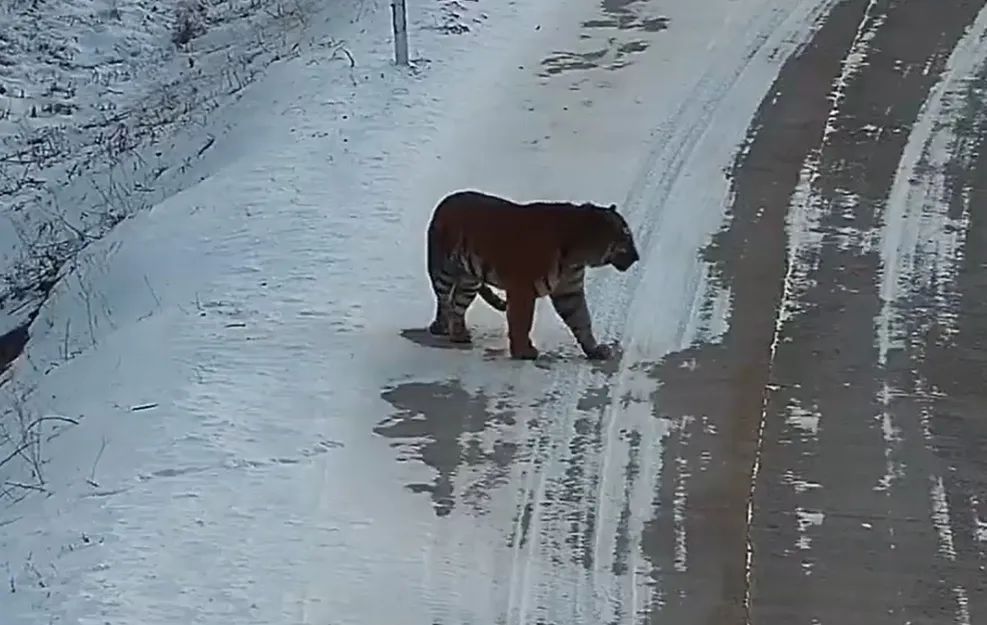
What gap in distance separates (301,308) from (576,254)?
5.21 ft

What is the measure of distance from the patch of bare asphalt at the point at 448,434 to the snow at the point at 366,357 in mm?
16

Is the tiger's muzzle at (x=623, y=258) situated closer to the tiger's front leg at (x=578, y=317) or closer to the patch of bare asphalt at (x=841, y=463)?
the tiger's front leg at (x=578, y=317)

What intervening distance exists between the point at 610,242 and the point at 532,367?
2.31 feet

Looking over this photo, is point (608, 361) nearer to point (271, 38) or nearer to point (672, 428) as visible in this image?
point (672, 428)

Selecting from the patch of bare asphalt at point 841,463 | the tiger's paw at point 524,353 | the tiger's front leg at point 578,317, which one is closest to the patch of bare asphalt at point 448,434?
the tiger's paw at point 524,353

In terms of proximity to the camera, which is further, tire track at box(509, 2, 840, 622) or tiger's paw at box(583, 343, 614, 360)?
tiger's paw at box(583, 343, 614, 360)

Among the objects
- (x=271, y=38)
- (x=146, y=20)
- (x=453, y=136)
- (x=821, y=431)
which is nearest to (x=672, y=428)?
(x=821, y=431)

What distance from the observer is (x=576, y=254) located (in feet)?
25.4

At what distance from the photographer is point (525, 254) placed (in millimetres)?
7652

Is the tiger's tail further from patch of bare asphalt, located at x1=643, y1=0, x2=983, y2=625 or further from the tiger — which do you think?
patch of bare asphalt, located at x1=643, y1=0, x2=983, y2=625

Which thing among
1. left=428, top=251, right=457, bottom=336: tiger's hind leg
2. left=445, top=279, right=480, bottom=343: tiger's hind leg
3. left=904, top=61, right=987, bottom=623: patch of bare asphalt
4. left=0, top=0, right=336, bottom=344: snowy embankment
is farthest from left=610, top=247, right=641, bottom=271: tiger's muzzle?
left=0, top=0, right=336, bottom=344: snowy embankment

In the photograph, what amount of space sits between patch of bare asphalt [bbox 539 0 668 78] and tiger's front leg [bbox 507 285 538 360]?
14.3ft

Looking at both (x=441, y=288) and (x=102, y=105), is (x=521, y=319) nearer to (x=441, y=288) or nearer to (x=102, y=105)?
(x=441, y=288)

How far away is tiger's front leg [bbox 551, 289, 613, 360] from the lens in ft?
25.8
